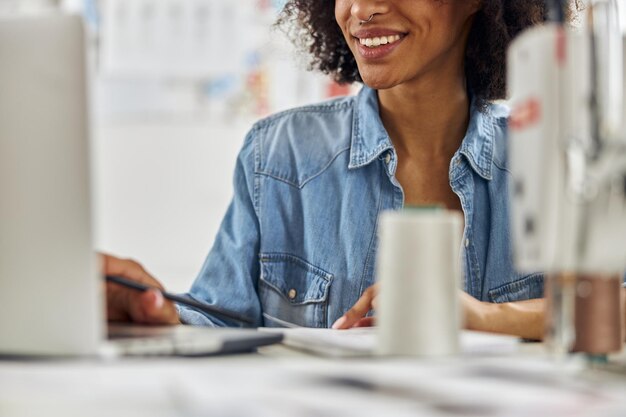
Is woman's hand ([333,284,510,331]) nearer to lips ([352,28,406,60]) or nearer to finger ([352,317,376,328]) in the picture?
finger ([352,317,376,328])

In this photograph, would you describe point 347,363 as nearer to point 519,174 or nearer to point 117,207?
point 519,174

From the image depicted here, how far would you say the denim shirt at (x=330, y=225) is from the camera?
170 cm

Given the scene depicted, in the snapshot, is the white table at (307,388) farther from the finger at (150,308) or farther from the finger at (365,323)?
the finger at (365,323)

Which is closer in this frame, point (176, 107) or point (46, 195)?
point (46, 195)

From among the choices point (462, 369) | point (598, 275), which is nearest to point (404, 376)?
point (462, 369)

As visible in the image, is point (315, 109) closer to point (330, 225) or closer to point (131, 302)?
point (330, 225)

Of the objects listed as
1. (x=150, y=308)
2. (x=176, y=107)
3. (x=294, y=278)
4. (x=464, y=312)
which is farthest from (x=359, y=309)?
(x=176, y=107)

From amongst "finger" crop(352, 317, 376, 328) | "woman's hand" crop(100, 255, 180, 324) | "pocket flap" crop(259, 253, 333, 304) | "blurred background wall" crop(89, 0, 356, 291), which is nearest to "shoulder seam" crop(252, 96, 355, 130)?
"pocket flap" crop(259, 253, 333, 304)

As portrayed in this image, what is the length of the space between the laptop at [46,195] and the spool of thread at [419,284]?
23 centimetres

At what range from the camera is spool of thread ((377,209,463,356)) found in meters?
0.89

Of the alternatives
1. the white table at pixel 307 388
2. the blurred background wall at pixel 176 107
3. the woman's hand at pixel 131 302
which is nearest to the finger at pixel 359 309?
the woman's hand at pixel 131 302

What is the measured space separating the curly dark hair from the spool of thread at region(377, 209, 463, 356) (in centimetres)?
99

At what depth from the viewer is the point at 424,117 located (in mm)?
1823

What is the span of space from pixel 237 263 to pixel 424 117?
445 mm
